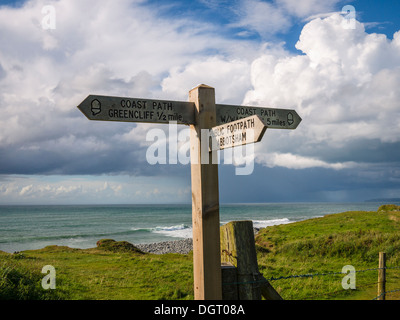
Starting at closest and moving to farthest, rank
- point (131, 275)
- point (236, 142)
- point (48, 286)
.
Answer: point (236, 142)
point (48, 286)
point (131, 275)

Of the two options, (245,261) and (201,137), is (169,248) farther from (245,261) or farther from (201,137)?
(201,137)

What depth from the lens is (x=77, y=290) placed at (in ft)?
35.8

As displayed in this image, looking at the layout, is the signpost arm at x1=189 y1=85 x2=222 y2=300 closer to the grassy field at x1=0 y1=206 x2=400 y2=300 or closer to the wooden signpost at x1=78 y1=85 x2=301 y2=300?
the wooden signpost at x1=78 y1=85 x2=301 y2=300

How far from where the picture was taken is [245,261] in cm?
382

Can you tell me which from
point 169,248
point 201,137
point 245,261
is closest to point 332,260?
point 245,261

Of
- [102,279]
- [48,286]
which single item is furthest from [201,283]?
[102,279]

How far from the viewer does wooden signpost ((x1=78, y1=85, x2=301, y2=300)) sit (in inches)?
144

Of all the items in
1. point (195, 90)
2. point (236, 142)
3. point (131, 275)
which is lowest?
point (131, 275)

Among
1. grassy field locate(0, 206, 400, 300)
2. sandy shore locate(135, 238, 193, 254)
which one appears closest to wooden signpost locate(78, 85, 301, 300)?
grassy field locate(0, 206, 400, 300)

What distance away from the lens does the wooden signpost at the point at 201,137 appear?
144 inches

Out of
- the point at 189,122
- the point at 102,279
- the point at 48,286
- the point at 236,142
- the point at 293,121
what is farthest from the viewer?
the point at 102,279
